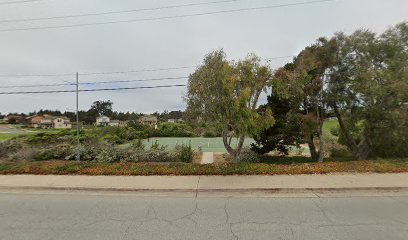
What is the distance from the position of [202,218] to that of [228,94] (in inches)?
215

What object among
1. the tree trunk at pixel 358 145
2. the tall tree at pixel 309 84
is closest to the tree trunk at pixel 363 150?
the tree trunk at pixel 358 145

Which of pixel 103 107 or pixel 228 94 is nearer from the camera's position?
pixel 228 94

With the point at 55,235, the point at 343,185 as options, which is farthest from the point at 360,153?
the point at 55,235

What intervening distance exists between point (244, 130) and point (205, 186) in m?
3.44

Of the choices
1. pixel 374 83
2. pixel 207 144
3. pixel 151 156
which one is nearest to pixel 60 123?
pixel 207 144

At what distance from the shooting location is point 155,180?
7.95m

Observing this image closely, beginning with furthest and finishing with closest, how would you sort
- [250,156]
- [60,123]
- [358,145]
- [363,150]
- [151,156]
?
[60,123] → [250,156] → [358,145] → [363,150] → [151,156]

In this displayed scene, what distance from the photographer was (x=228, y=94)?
31.4 ft

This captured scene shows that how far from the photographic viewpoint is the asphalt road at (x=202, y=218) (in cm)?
441

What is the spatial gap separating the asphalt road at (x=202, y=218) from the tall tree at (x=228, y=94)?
160 inches

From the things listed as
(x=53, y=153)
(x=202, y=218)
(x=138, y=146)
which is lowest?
(x=202, y=218)

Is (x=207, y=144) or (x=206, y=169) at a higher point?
(x=206, y=169)

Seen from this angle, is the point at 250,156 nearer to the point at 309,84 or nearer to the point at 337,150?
the point at 309,84

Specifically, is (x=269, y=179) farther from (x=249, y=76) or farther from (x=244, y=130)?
(x=249, y=76)
